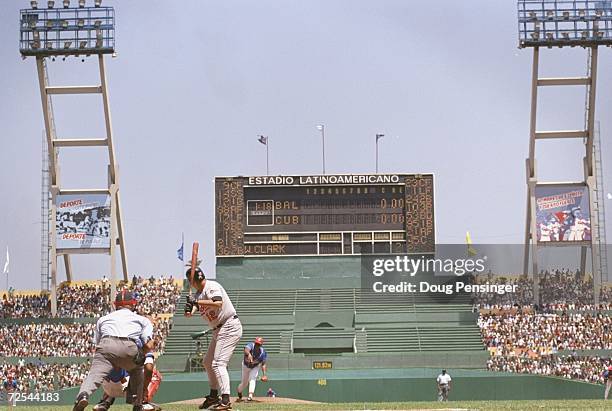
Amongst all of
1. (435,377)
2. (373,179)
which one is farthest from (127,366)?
(373,179)

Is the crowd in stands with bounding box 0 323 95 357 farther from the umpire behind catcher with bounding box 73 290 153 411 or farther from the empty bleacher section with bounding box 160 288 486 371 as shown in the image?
the umpire behind catcher with bounding box 73 290 153 411

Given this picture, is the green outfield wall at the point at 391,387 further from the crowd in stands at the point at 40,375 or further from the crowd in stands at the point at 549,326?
the crowd in stands at the point at 40,375

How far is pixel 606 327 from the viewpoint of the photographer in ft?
184

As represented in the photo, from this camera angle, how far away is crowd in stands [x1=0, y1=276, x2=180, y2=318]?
6194cm

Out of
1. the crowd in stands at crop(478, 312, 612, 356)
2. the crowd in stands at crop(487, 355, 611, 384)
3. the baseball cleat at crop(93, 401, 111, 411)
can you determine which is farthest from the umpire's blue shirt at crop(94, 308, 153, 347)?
the crowd in stands at crop(478, 312, 612, 356)

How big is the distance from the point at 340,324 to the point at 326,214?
5.64 metres

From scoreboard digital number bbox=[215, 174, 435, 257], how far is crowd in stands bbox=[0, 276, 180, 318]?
5241 millimetres

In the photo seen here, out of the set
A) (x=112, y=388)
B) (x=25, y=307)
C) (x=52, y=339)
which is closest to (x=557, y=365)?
(x=52, y=339)

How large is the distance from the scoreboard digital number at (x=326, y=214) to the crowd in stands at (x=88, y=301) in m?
5.24

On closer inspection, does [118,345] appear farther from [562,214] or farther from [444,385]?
[562,214]

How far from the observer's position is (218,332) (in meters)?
17.2

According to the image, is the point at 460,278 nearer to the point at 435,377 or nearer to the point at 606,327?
the point at 606,327

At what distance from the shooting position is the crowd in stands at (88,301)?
61938 millimetres

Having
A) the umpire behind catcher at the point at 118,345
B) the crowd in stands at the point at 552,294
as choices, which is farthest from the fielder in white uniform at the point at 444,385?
the umpire behind catcher at the point at 118,345
